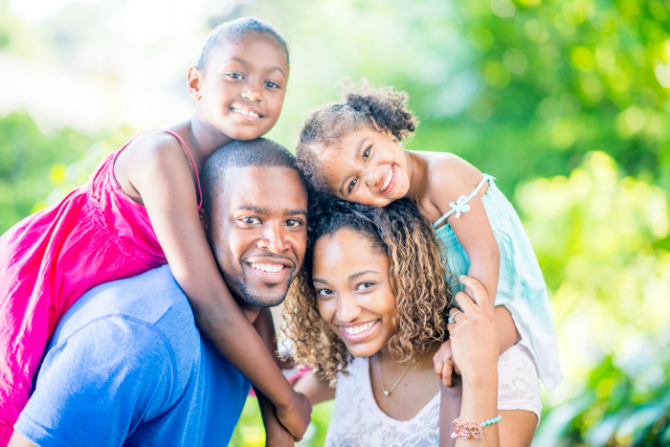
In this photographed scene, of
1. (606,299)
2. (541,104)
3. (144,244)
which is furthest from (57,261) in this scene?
(541,104)

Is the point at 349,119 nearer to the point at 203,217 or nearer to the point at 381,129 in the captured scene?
the point at 381,129

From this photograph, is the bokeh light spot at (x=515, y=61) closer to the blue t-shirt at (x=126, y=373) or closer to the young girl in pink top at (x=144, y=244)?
the young girl in pink top at (x=144, y=244)

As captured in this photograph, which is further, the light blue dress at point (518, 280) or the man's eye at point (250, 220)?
the light blue dress at point (518, 280)

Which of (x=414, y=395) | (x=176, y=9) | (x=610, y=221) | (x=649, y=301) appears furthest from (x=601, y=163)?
(x=176, y=9)

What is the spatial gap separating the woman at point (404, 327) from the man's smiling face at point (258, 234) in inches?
6.5

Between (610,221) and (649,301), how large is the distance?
0.83 m

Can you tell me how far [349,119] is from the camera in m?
2.25

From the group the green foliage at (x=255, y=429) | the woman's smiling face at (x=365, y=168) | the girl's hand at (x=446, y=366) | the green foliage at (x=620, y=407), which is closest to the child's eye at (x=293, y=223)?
the woman's smiling face at (x=365, y=168)

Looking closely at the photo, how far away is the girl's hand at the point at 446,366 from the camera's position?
192cm

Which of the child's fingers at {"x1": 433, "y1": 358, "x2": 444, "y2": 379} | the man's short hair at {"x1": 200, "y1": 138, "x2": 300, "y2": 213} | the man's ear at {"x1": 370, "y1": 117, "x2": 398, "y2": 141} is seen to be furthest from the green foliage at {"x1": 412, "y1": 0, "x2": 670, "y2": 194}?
the child's fingers at {"x1": 433, "y1": 358, "x2": 444, "y2": 379}

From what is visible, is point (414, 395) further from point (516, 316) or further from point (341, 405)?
point (516, 316)

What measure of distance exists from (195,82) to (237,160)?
0.46m

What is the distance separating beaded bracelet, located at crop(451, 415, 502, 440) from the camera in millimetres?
1778

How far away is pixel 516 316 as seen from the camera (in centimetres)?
224
